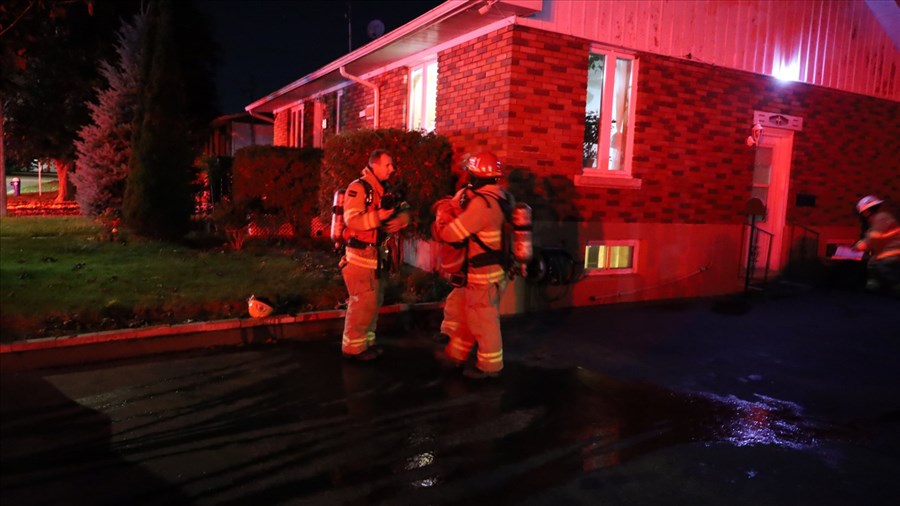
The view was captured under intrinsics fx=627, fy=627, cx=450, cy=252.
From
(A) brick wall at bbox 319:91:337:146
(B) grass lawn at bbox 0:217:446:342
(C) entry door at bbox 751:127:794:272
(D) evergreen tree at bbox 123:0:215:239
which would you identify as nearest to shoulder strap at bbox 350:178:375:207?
(B) grass lawn at bbox 0:217:446:342

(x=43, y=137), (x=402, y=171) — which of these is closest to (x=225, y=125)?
(x=43, y=137)

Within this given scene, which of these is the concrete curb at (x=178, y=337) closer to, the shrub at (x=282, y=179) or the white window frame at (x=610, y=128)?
the white window frame at (x=610, y=128)

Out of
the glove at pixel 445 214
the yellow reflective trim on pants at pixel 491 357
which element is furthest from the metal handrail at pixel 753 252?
the glove at pixel 445 214

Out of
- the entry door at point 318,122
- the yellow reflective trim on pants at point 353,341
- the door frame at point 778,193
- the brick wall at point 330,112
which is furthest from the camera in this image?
the entry door at point 318,122

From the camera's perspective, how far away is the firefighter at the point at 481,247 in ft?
17.2

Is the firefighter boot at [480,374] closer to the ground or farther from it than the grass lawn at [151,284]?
closer to the ground

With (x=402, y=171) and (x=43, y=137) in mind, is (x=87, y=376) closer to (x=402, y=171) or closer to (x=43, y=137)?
(x=402, y=171)

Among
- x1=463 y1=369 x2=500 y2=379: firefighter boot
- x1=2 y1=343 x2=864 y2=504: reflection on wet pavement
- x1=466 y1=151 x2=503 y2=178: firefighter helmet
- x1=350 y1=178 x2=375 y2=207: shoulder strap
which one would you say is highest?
x1=466 y1=151 x2=503 y2=178: firefighter helmet

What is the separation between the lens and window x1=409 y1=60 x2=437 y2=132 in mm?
10336

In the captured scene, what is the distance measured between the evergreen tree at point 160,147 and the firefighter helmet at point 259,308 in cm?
666

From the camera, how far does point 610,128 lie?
28.5ft

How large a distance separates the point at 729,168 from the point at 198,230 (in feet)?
37.6

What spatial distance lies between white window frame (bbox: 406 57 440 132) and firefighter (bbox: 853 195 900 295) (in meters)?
6.32

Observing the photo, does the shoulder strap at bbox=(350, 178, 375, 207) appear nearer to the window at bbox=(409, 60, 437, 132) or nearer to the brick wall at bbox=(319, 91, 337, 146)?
the window at bbox=(409, 60, 437, 132)
